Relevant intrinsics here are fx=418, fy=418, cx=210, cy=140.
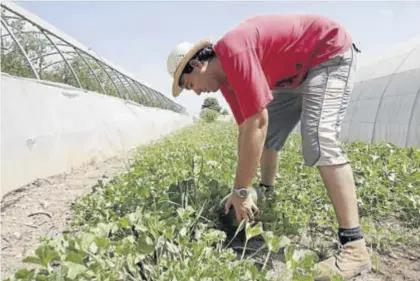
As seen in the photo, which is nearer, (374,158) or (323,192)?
(323,192)

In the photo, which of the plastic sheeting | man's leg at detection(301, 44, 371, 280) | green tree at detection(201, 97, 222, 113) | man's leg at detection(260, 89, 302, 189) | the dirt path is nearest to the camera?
man's leg at detection(301, 44, 371, 280)

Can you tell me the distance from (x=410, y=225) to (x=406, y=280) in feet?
2.37

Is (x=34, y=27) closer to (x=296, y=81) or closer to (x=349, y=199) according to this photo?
(x=296, y=81)

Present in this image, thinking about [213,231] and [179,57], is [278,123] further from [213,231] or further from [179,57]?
[213,231]

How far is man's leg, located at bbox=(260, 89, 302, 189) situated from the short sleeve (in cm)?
75

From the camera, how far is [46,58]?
6.68 meters

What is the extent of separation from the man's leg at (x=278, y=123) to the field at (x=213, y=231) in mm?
228

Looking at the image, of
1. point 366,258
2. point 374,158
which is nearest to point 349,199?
point 366,258

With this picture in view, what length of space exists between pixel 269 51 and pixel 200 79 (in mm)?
368

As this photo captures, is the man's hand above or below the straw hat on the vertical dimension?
below

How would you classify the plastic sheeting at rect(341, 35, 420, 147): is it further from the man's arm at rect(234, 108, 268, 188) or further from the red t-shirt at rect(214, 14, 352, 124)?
the man's arm at rect(234, 108, 268, 188)

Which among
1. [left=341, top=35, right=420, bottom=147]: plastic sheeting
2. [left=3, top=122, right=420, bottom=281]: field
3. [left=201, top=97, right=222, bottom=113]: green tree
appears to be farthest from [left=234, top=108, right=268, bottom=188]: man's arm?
[left=201, top=97, right=222, bottom=113]: green tree

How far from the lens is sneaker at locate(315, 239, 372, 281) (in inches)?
74.0

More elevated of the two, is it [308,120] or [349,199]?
[308,120]
